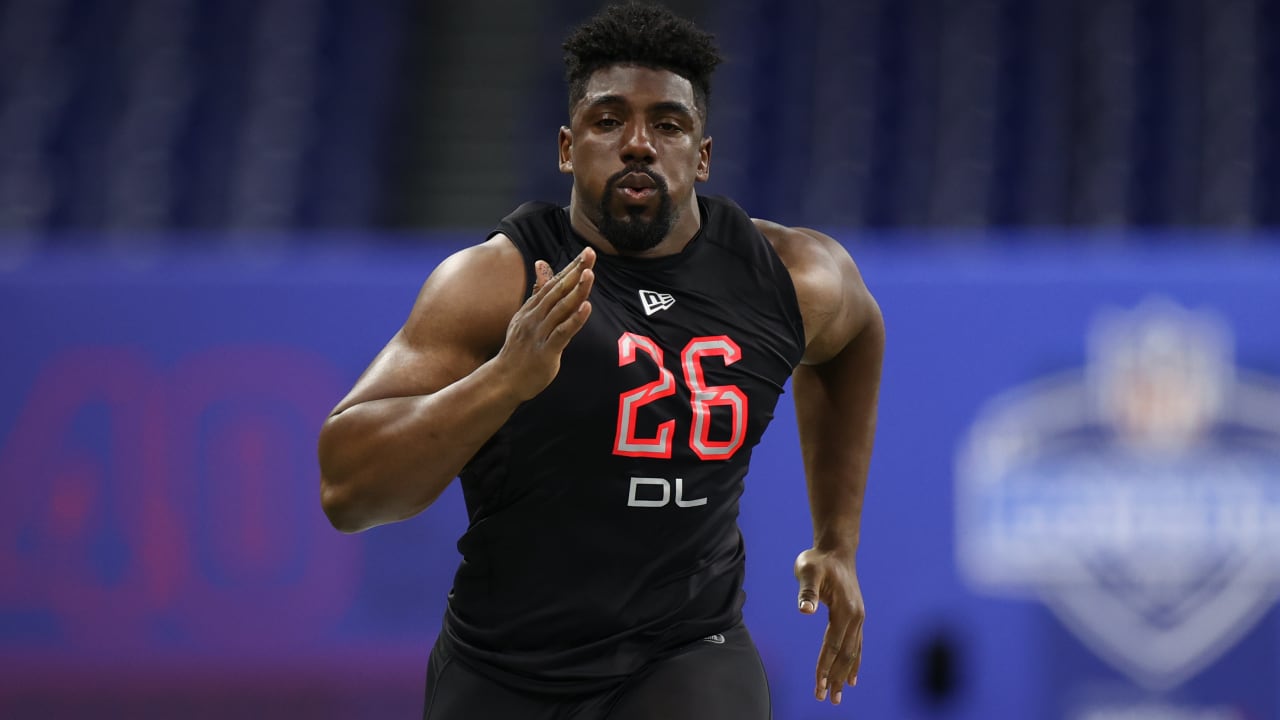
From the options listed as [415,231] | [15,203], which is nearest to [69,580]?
[15,203]

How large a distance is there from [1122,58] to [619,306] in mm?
6050

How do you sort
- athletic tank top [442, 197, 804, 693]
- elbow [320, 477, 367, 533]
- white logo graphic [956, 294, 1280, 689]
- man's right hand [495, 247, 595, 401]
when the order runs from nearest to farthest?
man's right hand [495, 247, 595, 401] → elbow [320, 477, 367, 533] → athletic tank top [442, 197, 804, 693] → white logo graphic [956, 294, 1280, 689]

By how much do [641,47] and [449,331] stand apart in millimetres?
754

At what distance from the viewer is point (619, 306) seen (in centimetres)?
322

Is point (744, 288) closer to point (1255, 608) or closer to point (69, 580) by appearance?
point (1255, 608)

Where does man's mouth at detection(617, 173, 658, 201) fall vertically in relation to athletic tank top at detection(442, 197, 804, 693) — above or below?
above

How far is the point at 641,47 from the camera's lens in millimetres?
3244

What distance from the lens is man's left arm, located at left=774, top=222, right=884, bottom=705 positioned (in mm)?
3531

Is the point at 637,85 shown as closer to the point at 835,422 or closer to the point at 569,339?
the point at 569,339

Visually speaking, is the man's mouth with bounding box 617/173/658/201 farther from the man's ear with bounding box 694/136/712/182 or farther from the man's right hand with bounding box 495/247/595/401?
the man's right hand with bounding box 495/247/595/401

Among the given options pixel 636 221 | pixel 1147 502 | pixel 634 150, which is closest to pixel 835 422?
pixel 636 221

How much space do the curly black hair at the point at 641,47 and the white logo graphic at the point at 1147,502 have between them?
10.7 feet

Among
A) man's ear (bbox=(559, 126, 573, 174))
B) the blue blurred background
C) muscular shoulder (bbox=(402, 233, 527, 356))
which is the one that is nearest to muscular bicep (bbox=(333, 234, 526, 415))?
muscular shoulder (bbox=(402, 233, 527, 356))

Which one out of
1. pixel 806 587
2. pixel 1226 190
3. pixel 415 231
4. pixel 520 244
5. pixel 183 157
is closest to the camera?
pixel 520 244
